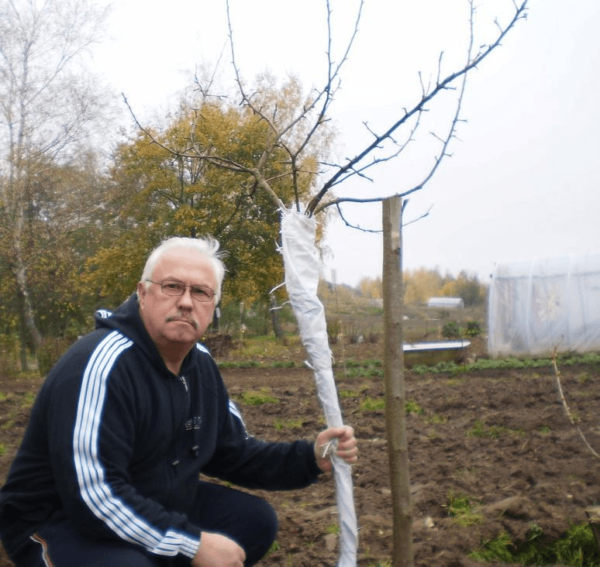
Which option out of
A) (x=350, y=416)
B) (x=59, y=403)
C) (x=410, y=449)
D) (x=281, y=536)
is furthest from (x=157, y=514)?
(x=350, y=416)

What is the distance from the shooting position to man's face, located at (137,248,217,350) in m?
2.36

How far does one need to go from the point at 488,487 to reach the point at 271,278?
15029 millimetres

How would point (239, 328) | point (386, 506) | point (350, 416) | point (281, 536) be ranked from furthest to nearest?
point (239, 328), point (350, 416), point (386, 506), point (281, 536)

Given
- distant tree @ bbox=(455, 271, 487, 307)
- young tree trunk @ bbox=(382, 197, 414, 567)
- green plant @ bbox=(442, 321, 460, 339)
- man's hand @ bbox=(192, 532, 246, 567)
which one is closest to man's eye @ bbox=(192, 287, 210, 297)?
young tree trunk @ bbox=(382, 197, 414, 567)

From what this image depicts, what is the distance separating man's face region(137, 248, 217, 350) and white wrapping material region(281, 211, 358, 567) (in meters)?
0.29

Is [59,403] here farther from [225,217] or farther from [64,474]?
[225,217]

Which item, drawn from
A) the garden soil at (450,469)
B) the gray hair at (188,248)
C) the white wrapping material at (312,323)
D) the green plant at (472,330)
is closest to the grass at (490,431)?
the garden soil at (450,469)

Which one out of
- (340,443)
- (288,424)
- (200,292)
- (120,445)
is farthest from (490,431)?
(120,445)

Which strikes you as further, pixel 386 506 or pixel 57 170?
pixel 57 170

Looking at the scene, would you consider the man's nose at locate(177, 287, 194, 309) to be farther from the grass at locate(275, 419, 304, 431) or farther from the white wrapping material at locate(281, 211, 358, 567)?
the grass at locate(275, 419, 304, 431)

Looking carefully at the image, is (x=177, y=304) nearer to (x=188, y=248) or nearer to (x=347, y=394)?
(x=188, y=248)

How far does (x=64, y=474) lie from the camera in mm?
2072

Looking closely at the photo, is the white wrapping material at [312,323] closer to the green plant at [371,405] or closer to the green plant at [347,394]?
the green plant at [371,405]

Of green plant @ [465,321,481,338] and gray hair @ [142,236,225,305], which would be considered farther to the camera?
green plant @ [465,321,481,338]
